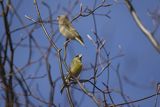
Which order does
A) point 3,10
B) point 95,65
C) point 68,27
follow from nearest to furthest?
point 3,10 < point 95,65 < point 68,27

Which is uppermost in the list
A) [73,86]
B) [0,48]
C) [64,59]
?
[0,48]

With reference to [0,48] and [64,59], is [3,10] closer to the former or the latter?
[0,48]

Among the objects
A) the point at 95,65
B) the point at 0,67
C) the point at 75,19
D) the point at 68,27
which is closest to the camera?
the point at 0,67

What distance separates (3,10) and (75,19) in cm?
128

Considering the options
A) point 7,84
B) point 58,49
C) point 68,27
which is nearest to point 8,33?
point 7,84

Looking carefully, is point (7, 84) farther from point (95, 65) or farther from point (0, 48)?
point (95, 65)

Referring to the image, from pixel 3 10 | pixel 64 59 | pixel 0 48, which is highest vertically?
pixel 3 10

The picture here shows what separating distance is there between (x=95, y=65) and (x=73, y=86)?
36cm

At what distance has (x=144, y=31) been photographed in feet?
6.63

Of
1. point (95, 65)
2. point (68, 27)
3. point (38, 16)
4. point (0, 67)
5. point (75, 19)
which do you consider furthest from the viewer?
point (68, 27)

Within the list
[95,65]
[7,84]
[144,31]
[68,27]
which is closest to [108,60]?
[95,65]

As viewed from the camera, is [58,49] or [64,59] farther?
[64,59]

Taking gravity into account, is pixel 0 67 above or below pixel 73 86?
above

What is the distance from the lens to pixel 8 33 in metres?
2.01
